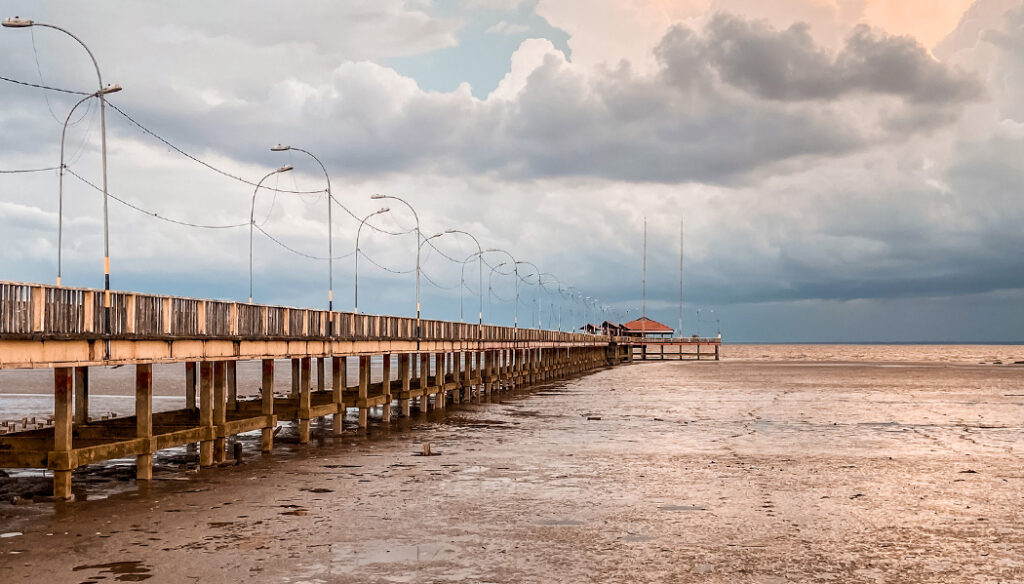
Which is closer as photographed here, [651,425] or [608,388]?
[651,425]

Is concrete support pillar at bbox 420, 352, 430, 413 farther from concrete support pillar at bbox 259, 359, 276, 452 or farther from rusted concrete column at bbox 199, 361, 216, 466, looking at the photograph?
rusted concrete column at bbox 199, 361, 216, 466

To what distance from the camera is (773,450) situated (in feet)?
106

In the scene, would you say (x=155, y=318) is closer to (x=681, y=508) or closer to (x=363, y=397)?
(x=681, y=508)

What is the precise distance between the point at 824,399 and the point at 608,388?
18.8 meters

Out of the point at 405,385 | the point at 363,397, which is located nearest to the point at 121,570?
the point at 363,397

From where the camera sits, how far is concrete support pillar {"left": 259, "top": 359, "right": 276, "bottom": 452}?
2975 cm

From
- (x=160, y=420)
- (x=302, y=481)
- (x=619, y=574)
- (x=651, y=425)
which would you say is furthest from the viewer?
(x=651, y=425)

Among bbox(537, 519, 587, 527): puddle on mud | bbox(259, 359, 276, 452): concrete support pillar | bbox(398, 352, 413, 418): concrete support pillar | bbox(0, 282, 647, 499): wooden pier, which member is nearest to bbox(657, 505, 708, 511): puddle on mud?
bbox(537, 519, 587, 527): puddle on mud

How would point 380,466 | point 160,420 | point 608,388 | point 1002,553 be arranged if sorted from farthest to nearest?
point 608,388 < point 160,420 < point 380,466 < point 1002,553

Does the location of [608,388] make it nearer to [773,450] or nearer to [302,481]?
[773,450]

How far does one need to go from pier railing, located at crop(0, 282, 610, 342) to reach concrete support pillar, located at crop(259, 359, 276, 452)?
984 mm

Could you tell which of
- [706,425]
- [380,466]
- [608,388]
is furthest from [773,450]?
[608,388]

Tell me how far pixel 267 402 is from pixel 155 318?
7447 millimetres

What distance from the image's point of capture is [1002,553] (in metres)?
16.7
